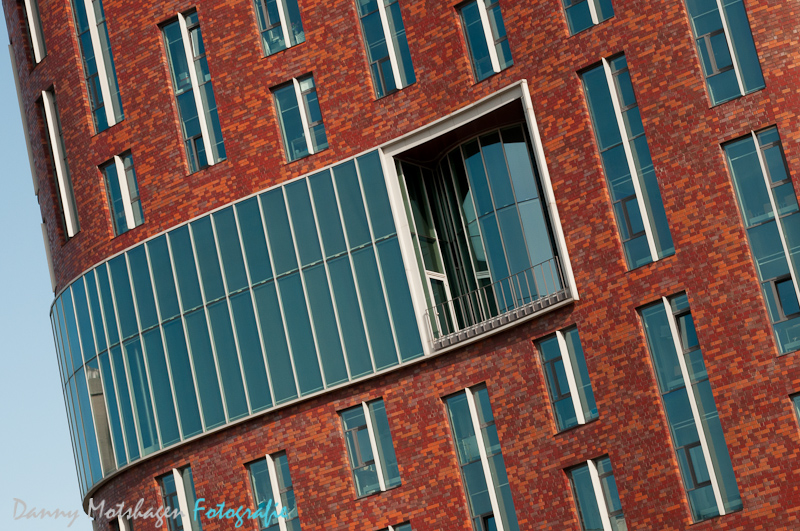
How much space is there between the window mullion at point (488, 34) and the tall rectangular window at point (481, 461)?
7907 mm

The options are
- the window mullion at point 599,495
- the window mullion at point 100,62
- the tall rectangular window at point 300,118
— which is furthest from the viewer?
the window mullion at point 100,62

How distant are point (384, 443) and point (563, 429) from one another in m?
4.71

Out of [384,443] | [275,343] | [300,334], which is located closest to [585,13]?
[300,334]

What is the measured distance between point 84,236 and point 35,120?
4.68m

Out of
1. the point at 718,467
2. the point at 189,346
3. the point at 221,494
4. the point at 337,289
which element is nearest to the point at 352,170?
the point at 337,289

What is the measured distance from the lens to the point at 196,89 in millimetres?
36281

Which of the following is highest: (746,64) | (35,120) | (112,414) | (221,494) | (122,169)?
(35,120)

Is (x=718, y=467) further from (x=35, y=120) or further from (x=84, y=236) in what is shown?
(x=35, y=120)

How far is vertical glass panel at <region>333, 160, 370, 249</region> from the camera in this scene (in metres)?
33.3

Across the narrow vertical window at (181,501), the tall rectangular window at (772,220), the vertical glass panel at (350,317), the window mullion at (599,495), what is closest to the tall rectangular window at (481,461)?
the window mullion at (599,495)

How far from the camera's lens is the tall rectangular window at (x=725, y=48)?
96.7ft

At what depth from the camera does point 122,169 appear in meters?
37.4

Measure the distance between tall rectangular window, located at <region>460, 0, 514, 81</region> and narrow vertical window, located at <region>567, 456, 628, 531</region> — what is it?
9886 mm

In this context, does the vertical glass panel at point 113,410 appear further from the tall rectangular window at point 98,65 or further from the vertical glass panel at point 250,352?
the tall rectangular window at point 98,65
